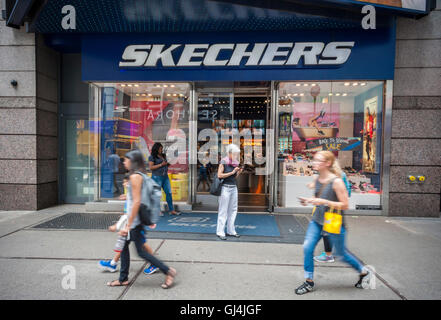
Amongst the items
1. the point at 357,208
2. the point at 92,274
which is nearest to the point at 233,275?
the point at 92,274

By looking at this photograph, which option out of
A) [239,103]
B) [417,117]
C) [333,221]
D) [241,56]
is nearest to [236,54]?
[241,56]

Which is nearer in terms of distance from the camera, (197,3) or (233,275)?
(233,275)

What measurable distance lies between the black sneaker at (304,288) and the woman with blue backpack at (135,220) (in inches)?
59.5

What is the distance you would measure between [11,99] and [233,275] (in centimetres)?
744

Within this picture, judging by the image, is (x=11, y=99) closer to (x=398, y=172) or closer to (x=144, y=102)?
(x=144, y=102)

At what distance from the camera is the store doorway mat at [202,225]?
5012 millimetres

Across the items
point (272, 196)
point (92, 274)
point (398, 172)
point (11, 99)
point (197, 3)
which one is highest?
point (197, 3)

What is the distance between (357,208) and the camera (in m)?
6.83

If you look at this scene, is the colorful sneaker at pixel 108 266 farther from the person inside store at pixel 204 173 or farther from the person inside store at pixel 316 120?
the person inside store at pixel 316 120

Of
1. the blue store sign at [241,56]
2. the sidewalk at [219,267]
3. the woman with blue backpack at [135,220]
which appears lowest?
the sidewalk at [219,267]

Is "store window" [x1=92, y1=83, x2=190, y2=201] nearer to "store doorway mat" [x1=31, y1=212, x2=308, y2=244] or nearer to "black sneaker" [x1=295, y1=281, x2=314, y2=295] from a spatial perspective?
"store doorway mat" [x1=31, y1=212, x2=308, y2=244]

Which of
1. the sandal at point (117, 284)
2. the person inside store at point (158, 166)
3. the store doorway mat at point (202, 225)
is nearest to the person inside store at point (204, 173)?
A: the store doorway mat at point (202, 225)

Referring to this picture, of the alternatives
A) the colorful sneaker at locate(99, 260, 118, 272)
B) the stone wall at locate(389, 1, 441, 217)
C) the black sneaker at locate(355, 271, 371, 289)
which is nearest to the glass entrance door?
the stone wall at locate(389, 1, 441, 217)

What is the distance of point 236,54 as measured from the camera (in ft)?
22.0
